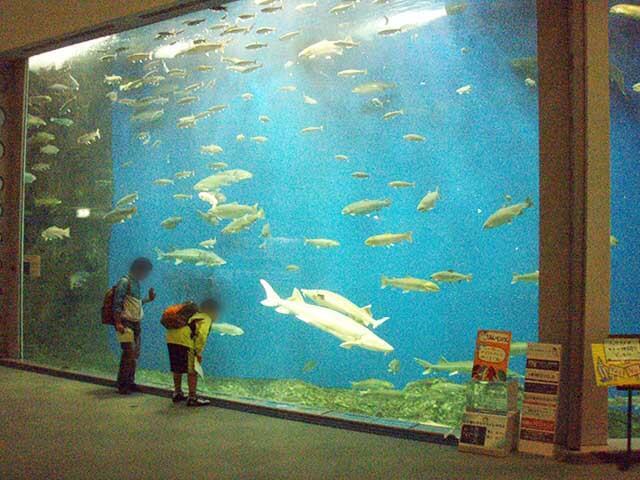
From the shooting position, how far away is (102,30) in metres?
7.68

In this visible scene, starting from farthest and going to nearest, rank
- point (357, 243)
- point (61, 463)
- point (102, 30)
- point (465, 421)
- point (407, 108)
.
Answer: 1. point (357, 243)
2. point (407, 108)
3. point (102, 30)
4. point (465, 421)
5. point (61, 463)

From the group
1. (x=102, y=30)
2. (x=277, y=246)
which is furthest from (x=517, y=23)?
(x=102, y=30)

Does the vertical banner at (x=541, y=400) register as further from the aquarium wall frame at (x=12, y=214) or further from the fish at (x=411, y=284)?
the aquarium wall frame at (x=12, y=214)

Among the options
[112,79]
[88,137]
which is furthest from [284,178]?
[88,137]

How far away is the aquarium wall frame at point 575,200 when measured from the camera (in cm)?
474

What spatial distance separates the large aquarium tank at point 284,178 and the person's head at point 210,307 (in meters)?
0.99

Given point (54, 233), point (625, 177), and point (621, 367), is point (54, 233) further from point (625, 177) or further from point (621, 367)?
point (625, 177)

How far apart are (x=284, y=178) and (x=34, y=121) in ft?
19.2

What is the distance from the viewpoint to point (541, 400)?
4660mm

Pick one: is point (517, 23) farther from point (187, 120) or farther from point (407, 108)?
point (187, 120)

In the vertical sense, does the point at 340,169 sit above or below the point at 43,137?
above

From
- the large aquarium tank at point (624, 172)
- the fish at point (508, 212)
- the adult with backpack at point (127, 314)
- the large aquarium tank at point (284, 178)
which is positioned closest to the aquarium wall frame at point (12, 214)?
the large aquarium tank at point (284, 178)

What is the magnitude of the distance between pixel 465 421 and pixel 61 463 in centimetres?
317

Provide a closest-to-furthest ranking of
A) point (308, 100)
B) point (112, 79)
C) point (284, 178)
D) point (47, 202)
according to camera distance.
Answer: point (47, 202)
point (112, 79)
point (308, 100)
point (284, 178)
